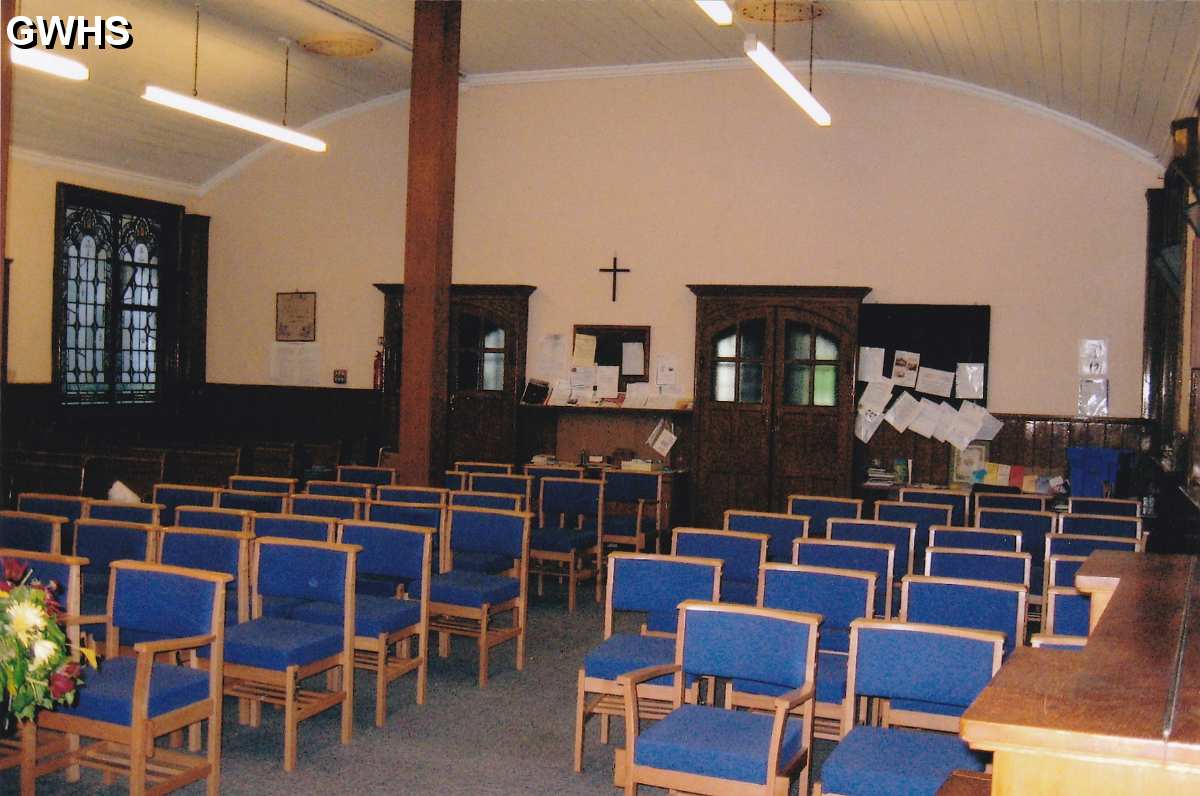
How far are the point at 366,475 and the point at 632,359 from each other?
3418mm

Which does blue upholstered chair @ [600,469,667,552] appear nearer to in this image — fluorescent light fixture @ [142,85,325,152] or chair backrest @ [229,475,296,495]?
chair backrest @ [229,475,296,495]

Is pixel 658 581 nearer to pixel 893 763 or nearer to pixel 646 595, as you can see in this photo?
pixel 646 595

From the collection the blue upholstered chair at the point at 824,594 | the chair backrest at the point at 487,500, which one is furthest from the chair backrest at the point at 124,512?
the blue upholstered chair at the point at 824,594

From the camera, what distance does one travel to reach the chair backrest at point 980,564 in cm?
523

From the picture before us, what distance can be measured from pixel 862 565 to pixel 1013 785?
393 cm

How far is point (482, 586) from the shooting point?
19.2 ft

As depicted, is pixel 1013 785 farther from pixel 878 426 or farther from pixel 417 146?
pixel 878 426

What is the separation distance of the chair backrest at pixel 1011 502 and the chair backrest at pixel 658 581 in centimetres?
361

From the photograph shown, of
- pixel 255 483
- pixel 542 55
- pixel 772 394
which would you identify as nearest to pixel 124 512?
pixel 255 483

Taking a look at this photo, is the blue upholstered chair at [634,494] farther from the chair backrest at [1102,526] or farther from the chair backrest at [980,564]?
the chair backrest at [980,564]

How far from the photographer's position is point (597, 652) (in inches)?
182

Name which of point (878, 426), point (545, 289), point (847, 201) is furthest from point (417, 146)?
point (878, 426)

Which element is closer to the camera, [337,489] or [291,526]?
[291,526]

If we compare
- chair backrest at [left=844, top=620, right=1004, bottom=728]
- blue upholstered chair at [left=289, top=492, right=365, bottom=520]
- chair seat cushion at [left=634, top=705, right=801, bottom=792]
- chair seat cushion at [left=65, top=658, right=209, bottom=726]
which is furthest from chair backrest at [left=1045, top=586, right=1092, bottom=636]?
blue upholstered chair at [left=289, top=492, right=365, bottom=520]
